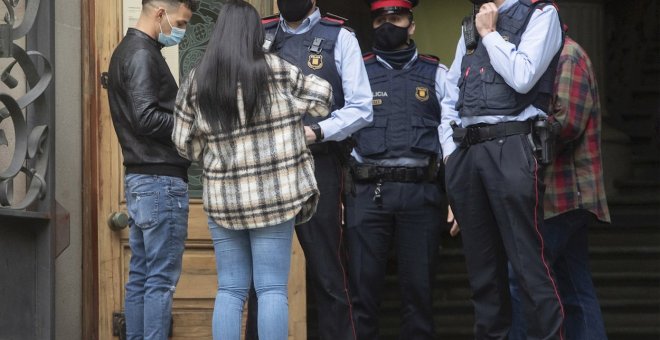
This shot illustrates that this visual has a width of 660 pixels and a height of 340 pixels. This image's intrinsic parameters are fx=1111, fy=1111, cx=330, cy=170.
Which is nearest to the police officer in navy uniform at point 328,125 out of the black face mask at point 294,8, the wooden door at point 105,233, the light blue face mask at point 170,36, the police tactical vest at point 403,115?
the black face mask at point 294,8

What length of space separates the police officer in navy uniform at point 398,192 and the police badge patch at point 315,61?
0.72 metres

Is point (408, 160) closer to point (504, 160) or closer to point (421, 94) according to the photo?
point (421, 94)

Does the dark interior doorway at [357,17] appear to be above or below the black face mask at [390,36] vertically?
above

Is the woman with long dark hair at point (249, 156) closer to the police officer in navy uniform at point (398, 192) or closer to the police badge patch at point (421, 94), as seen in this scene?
the police officer in navy uniform at point (398, 192)

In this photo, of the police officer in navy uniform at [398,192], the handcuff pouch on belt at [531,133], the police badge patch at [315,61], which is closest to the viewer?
the handcuff pouch on belt at [531,133]

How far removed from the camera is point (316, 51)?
527 centimetres

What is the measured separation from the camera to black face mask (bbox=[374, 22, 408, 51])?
595 centimetres

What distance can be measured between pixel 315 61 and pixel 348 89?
0.21 metres

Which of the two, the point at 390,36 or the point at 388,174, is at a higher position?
the point at 390,36

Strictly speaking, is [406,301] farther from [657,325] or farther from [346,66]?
[657,325]

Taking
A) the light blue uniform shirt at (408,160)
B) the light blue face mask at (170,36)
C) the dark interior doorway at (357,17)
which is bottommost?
the light blue uniform shirt at (408,160)

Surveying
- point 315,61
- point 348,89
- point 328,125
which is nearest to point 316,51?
point 315,61

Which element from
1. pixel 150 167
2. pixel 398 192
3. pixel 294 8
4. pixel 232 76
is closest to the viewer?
pixel 232 76

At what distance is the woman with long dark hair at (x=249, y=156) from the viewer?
14.5ft
